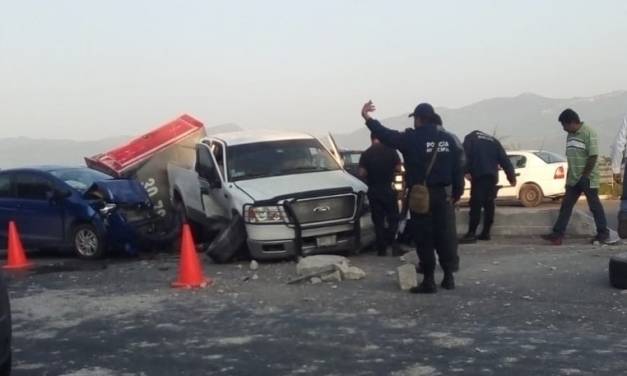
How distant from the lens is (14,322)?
7781mm

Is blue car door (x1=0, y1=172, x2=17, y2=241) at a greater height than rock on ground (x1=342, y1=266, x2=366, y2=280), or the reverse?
blue car door (x1=0, y1=172, x2=17, y2=241)

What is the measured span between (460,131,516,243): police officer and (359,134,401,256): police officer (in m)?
1.32

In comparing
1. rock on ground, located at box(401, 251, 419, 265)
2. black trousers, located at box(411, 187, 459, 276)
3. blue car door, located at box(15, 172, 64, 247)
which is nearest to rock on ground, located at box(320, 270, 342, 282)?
black trousers, located at box(411, 187, 459, 276)

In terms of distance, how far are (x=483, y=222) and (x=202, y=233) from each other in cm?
468

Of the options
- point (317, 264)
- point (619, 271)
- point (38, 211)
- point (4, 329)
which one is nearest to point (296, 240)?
point (317, 264)

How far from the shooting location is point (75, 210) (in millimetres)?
12578

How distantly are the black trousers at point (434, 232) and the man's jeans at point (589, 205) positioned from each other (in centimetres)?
319

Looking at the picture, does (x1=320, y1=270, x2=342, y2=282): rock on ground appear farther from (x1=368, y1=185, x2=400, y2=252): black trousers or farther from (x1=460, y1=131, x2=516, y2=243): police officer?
(x1=460, y1=131, x2=516, y2=243): police officer

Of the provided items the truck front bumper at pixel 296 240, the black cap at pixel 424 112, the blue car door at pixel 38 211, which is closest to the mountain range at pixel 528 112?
the blue car door at pixel 38 211

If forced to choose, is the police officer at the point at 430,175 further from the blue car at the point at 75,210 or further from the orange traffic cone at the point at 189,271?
the blue car at the point at 75,210

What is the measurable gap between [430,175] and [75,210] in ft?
21.7

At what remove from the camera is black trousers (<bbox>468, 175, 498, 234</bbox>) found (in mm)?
11695

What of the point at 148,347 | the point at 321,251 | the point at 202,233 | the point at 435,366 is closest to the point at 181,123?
the point at 202,233

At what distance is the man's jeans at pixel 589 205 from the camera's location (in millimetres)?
10734
